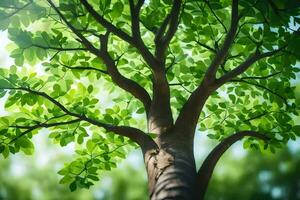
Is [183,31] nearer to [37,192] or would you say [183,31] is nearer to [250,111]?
[250,111]

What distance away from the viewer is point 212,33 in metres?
3.89

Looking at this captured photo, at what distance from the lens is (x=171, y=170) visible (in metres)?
2.84

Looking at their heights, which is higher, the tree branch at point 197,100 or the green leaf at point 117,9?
the green leaf at point 117,9

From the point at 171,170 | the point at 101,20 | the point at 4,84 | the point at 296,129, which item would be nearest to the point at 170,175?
the point at 171,170

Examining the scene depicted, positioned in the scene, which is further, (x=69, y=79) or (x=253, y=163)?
(x=253, y=163)

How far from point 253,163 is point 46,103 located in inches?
710

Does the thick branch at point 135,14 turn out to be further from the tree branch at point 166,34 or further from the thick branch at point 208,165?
the thick branch at point 208,165

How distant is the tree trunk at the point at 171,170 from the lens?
2.71m

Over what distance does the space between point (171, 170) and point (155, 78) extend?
0.89 meters

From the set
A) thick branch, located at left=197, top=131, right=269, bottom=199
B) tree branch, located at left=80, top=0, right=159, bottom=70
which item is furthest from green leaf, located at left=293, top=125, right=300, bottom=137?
tree branch, located at left=80, top=0, right=159, bottom=70

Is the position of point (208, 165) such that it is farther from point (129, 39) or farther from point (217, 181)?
point (217, 181)

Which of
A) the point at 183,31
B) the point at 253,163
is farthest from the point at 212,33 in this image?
the point at 253,163

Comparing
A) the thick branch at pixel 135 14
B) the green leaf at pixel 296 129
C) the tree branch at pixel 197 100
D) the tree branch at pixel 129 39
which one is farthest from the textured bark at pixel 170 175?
the green leaf at pixel 296 129

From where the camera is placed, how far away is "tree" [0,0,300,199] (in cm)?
309
